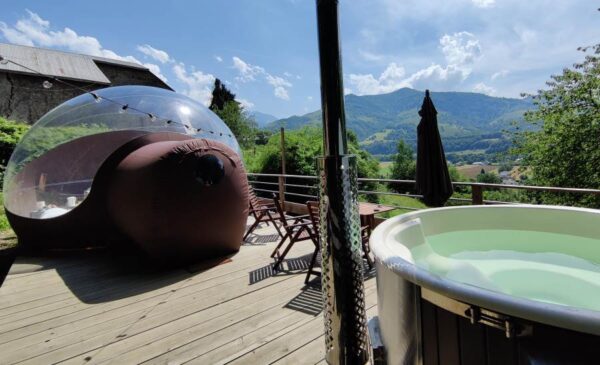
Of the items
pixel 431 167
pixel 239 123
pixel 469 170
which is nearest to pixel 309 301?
pixel 431 167

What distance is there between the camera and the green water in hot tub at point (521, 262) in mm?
2451

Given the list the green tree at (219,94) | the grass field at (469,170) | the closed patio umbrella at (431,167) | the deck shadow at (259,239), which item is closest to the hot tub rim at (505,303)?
the closed patio umbrella at (431,167)

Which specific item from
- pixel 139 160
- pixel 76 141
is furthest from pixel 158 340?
pixel 76 141

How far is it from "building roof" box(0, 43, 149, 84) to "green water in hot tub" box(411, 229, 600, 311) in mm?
22479

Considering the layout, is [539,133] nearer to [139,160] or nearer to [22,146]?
[139,160]

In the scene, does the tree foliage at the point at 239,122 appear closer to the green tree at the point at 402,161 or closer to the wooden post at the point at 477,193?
the green tree at the point at 402,161

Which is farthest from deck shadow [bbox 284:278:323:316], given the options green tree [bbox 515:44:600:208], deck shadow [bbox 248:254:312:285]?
green tree [bbox 515:44:600:208]

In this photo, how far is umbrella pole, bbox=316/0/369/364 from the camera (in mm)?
1292

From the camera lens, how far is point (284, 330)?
2.29m

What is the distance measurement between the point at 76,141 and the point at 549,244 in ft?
19.1

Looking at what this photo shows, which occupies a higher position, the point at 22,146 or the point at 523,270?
the point at 22,146

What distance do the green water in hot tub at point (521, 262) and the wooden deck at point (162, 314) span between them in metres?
0.71

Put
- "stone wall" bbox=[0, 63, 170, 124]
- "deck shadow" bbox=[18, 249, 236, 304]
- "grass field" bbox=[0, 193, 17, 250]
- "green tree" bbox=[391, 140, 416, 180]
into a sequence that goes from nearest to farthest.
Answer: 1. "deck shadow" bbox=[18, 249, 236, 304]
2. "grass field" bbox=[0, 193, 17, 250]
3. "stone wall" bbox=[0, 63, 170, 124]
4. "green tree" bbox=[391, 140, 416, 180]

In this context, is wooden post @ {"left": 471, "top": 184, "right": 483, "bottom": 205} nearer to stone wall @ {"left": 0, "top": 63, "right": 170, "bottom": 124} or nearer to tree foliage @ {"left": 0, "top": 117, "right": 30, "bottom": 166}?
tree foliage @ {"left": 0, "top": 117, "right": 30, "bottom": 166}
